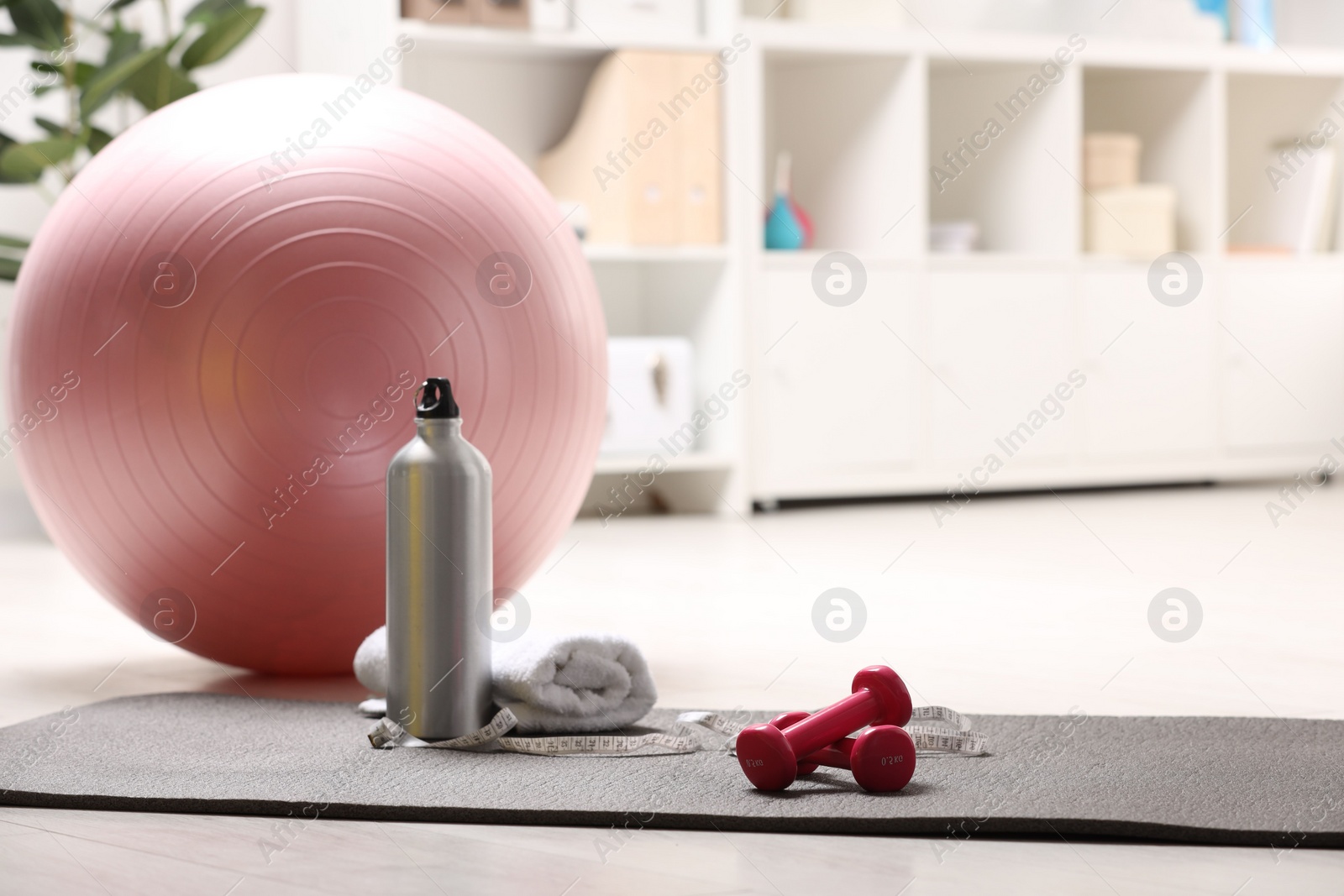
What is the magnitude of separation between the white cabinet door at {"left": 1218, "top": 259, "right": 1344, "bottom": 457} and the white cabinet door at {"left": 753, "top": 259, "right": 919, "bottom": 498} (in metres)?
1.09

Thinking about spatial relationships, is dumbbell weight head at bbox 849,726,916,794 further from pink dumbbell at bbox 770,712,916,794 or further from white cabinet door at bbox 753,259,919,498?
white cabinet door at bbox 753,259,919,498

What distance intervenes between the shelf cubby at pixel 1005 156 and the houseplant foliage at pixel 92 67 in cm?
184

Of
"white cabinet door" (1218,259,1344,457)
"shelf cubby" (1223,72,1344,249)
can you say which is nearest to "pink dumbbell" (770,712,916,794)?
"white cabinet door" (1218,259,1344,457)

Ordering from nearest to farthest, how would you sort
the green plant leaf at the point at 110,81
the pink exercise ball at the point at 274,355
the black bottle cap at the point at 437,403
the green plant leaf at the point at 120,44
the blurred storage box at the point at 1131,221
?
the black bottle cap at the point at 437,403 < the pink exercise ball at the point at 274,355 < the green plant leaf at the point at 110,81 < the green plant leaf at the point at 120,44 < the blurred storage box at the point at 1131,221

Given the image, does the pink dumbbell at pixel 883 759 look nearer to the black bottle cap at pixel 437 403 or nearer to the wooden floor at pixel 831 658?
the wooden floor at pixel 831 658

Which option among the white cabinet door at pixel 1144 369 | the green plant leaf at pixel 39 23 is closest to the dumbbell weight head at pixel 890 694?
the green plant leaf at pixel 39 23

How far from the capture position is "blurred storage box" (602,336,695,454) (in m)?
3.64

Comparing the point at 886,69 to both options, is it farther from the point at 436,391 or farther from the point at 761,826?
the point at 761,826

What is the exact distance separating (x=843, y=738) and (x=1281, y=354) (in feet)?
11.7

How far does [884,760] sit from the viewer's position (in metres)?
1.21

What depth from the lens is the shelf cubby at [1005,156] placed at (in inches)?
162

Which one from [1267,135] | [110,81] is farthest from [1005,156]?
[110,81]

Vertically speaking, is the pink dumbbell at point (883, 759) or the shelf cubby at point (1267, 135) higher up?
the shelf cubby at point (1267, 135)

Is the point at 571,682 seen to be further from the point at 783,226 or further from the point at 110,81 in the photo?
the point at 783,226
